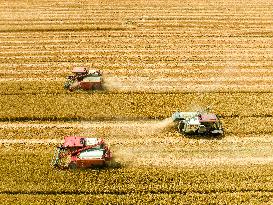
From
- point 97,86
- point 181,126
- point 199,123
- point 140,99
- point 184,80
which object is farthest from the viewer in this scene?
point 184,80

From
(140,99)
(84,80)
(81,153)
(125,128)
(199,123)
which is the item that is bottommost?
(81,153)

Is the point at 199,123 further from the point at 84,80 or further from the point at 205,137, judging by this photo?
the point at 84,80

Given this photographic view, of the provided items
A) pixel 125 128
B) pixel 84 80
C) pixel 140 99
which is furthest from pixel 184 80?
pixel 125 128

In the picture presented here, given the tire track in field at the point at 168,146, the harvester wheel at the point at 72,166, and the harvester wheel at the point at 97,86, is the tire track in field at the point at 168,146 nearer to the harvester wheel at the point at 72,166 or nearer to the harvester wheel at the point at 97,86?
the harvester wheel at the point at 72,166

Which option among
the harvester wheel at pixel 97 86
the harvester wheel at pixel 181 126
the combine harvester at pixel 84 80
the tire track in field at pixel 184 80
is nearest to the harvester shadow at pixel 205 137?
the harvester wheel at pixel 181 126

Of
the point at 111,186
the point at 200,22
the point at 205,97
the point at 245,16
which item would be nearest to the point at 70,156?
the point at 111,186
